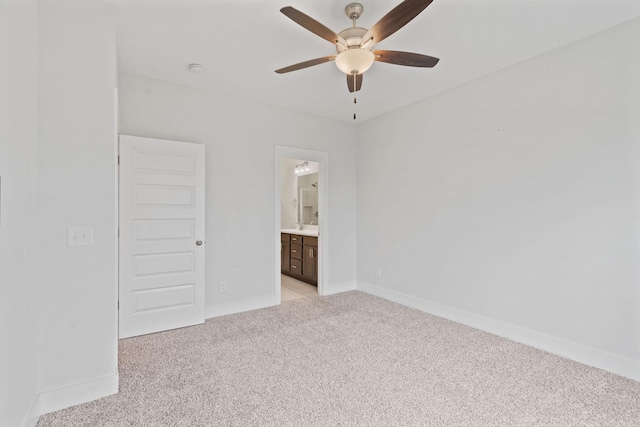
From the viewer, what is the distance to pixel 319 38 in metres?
2.43

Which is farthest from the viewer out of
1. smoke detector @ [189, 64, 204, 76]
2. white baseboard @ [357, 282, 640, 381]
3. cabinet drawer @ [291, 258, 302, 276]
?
cabinet drawer @ [291, 258, 302, 276]

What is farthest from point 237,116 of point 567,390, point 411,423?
point 567,390

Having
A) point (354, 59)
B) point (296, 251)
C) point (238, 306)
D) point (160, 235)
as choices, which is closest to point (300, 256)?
point (296, 251)

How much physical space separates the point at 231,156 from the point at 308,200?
261cm

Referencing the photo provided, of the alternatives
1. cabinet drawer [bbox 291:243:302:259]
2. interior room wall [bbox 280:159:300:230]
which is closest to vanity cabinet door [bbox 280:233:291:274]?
cabinet drawer [bbox 291:243:302:259]

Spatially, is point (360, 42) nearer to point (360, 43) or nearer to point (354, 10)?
point (360, 43)

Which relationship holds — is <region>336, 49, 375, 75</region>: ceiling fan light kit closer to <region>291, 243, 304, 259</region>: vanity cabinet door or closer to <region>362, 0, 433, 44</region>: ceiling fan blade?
<region>362, 0, 433, 44</region>: ceiling fan blade

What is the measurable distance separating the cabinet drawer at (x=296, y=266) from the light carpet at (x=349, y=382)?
2027 mm

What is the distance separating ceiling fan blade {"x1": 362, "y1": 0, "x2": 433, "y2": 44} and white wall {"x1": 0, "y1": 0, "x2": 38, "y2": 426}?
6.07 feet

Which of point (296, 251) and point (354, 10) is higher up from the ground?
point (354, 10)

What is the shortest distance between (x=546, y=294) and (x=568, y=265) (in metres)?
0.32

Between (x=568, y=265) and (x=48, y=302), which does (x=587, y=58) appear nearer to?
(x=568, y=265)

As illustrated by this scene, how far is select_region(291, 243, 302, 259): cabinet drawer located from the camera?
5.23 metres

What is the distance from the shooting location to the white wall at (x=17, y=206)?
55.4 inches
